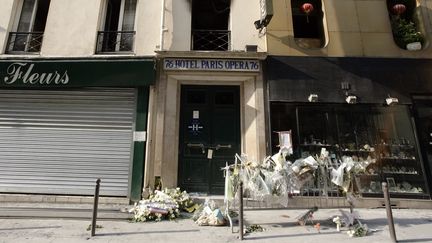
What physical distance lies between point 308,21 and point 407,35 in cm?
279

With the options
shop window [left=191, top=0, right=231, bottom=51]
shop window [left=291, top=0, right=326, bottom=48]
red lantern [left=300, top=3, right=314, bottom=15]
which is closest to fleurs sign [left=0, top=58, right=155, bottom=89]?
shop window [left=191, top=0, right=231, bottom=51]

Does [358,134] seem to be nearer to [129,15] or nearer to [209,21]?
[209,21]

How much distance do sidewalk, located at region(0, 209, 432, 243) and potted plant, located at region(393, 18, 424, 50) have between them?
15.7ft

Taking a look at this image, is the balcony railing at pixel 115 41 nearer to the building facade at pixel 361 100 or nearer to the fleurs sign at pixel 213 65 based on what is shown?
the fleurs sign at pixel 213 65

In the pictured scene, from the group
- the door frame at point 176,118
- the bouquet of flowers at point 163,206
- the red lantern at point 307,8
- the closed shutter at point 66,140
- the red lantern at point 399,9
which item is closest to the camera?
the bouquet of flowers at point 163,206

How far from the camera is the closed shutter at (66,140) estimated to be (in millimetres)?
8070

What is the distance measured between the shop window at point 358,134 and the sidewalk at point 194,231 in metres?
1.68

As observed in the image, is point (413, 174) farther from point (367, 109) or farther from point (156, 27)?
point (156, 27)

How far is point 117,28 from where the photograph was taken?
9.38 meters

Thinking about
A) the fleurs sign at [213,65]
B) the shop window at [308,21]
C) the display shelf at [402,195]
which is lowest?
the display shelf at [402,195]

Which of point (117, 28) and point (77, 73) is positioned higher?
point (117, 28)

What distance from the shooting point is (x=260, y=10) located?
8.68 meters

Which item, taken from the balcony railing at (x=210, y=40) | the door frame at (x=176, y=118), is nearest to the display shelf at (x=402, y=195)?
the door frame at (x=176, y=118)

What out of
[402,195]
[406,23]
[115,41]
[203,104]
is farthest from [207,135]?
[406,23]
